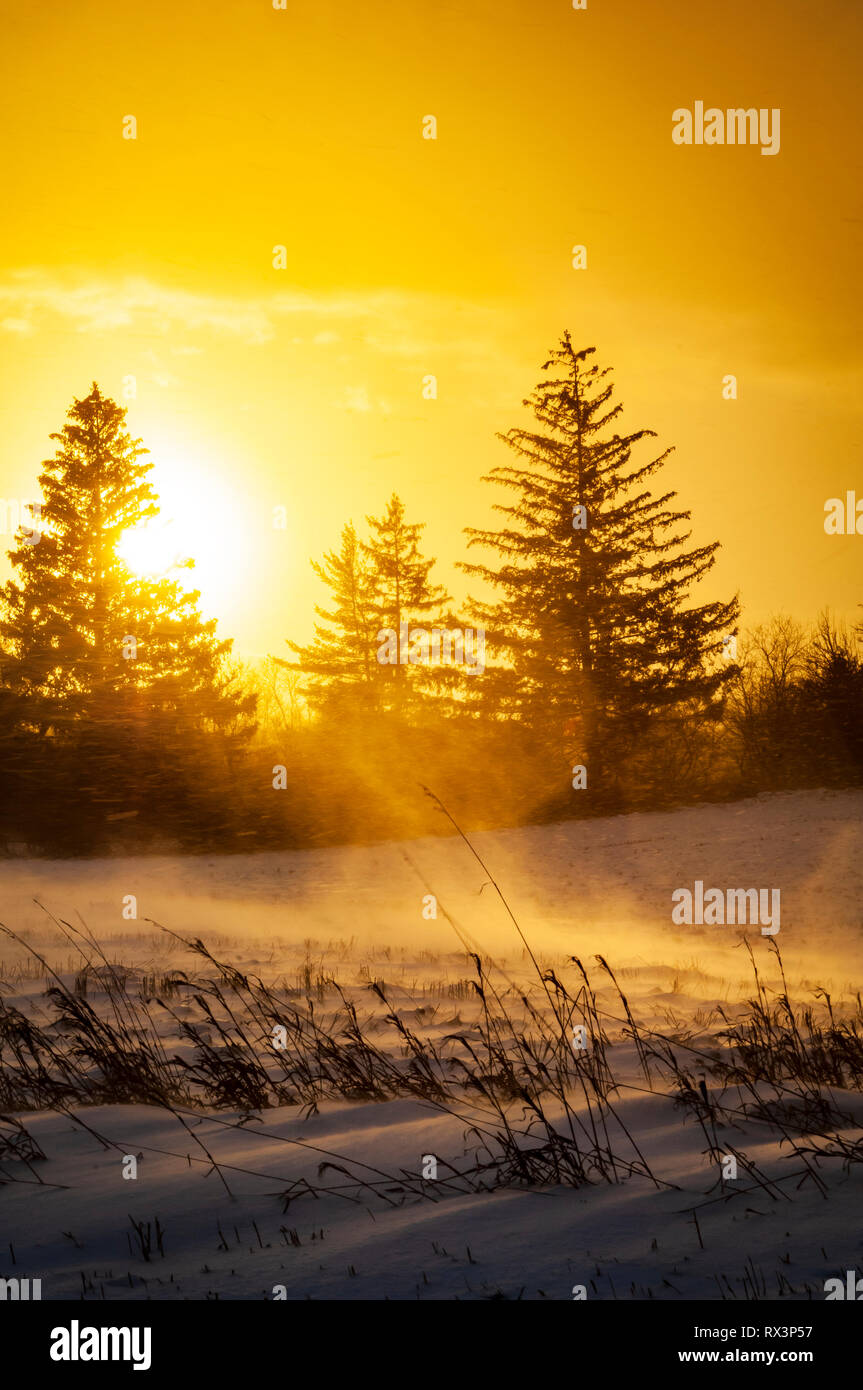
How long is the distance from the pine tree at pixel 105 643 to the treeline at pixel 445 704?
6 cm

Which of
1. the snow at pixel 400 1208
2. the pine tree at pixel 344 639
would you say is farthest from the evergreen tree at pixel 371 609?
the snow at pixel 400 1208

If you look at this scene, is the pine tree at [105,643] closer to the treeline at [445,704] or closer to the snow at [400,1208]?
the treeline at [445,704]

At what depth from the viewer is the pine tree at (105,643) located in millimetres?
26516

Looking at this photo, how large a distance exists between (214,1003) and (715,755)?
25.2 meters

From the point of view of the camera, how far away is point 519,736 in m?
29.5

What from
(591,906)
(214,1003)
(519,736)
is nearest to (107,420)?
(519,736)

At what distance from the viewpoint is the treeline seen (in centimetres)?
2667

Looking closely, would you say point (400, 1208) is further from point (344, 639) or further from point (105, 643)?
point (344, 639)

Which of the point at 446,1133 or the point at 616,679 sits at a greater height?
the point at 616,679

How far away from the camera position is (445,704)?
32.5 m

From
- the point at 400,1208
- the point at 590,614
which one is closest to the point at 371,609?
the point at 590,614

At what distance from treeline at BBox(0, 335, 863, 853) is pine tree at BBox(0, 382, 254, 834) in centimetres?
6
